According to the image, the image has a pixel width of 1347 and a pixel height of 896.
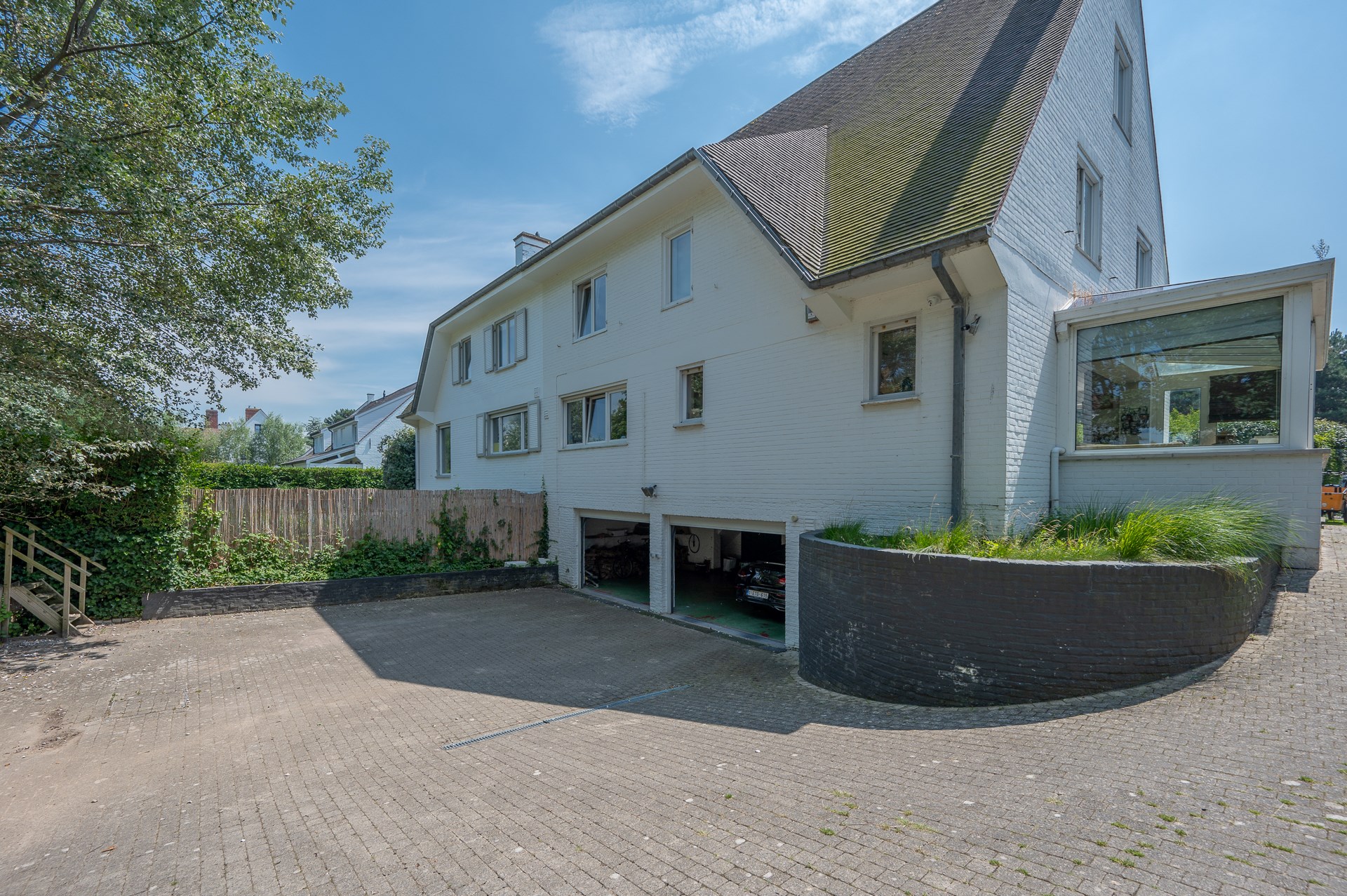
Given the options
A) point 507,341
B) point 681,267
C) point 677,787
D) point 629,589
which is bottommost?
point 629,589

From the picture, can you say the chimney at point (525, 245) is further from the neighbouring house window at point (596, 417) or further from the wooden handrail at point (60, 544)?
the wooden handrail at point (60, 544)

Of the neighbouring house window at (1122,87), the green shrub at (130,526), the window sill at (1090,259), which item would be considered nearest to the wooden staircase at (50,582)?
the green shrub at (130,526)

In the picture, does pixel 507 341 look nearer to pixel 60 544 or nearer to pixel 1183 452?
pixel 60 544

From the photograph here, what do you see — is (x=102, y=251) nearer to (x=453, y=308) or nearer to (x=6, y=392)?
(x=6, y=392)

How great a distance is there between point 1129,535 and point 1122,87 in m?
11.2

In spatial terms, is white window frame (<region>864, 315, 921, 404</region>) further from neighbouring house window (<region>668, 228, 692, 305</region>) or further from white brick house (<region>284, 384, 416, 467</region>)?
white brick house (<region>284, 384, 416, 467</region>)

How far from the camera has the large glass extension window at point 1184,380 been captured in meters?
7.29

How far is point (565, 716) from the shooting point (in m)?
6.30

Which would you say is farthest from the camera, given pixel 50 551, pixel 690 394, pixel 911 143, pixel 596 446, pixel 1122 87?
pixel 596 446

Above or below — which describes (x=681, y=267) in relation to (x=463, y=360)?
above

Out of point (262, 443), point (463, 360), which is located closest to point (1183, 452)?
point (463, 360)

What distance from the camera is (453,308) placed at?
18.1 metres

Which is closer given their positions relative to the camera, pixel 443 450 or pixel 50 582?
pixel 50 582

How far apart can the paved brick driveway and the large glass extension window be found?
199 centimetres
